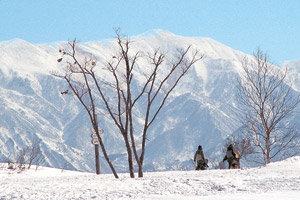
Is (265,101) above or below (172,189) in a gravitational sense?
above

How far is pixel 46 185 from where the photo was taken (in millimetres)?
15633

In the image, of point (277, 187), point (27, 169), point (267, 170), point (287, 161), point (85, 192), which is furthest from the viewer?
point (27, 169)

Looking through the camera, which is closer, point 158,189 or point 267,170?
point 158,189

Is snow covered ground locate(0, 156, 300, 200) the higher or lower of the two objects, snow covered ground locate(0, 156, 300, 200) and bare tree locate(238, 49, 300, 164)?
the lower

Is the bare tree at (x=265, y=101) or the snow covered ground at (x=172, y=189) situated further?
the bare tree at (x=265, y=101)

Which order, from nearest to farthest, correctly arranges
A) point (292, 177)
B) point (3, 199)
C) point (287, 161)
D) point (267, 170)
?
1. point (3, 199)
2. point (292, 177)
3. point (267, 170)
4. point (287, 161)

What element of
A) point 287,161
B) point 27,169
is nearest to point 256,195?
point 287,161

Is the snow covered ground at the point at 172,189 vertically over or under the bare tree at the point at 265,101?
under

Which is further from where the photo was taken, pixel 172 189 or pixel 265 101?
pixel 265 101

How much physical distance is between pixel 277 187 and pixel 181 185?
254 cm

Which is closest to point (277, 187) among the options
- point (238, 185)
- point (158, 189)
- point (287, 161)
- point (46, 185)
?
→ point (238, 185)

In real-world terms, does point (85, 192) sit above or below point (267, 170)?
below

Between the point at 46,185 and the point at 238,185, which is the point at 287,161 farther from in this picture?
the point at 46,185

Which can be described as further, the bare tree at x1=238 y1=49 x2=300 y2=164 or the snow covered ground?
the bare tree at x1=238 y1=49 x2=300 y2=164
